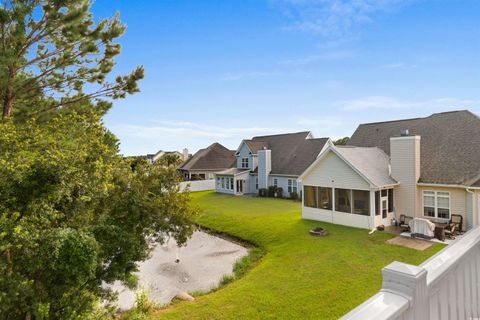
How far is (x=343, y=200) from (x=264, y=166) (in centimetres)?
1495

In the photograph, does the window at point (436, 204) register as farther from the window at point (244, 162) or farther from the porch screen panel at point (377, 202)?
the window at point (244, 162)

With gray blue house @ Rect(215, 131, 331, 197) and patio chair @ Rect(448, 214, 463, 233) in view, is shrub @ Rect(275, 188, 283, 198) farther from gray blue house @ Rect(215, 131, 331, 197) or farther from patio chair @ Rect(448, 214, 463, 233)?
patio chair @ Rect(448, 214, 463, 233)

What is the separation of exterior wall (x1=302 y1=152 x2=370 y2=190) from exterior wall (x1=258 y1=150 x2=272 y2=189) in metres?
12.6

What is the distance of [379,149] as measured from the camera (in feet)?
64.6

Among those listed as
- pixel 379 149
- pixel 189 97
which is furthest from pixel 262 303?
pixel 189 97

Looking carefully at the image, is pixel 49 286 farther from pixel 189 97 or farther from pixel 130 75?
pixel 189 97

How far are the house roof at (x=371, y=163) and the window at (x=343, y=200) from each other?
1540mm

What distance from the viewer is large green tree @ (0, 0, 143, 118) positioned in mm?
7254

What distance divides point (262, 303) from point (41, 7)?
35.4 feet

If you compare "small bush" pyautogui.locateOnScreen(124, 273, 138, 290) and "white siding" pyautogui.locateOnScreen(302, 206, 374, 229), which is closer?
"small bush" pyautogui.locateOnScreen(124, 273, 138, 290)

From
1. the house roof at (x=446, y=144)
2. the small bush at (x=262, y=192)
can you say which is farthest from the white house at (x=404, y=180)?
the small bush at (x=262, y=192)

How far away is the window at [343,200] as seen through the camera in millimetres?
16312

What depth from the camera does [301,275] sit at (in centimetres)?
1036

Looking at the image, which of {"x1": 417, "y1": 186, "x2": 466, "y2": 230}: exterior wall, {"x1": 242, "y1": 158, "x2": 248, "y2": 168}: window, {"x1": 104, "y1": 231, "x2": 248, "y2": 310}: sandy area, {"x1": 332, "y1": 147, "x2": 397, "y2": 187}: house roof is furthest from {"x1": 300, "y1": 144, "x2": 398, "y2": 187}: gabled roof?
{"x1": 242, "y1": 158, "x2": 248, "y2": 168}: window
